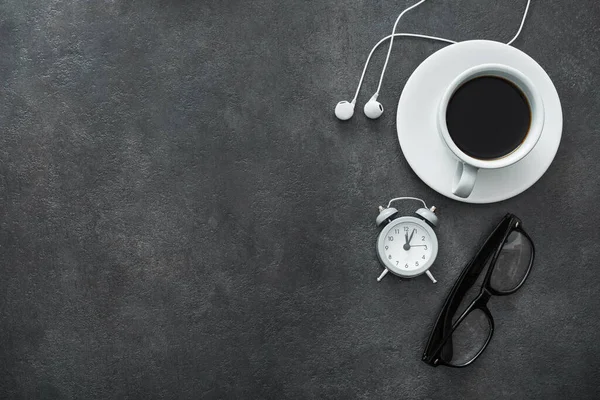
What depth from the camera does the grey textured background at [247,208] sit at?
4.63 feet

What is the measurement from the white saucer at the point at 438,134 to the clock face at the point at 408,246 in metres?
0.08

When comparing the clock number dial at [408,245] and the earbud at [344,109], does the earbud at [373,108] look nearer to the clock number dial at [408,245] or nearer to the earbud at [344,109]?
the earbud at [344,109]

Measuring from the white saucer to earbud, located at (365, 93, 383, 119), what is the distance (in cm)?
4

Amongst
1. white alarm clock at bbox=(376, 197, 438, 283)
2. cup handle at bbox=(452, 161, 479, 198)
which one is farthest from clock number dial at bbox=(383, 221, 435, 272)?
cup handle at bbox=(452, 161, 479, 198)

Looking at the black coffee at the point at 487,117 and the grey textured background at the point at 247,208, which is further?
the grey textured background at the point at 247,208

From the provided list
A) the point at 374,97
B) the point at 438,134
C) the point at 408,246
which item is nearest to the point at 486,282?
the point at 408,246

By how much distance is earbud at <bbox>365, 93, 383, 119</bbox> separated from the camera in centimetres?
137

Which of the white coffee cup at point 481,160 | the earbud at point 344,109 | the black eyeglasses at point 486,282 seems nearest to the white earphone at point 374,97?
the earbud at point 344,109

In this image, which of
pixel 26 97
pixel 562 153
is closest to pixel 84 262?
pixel 26 97

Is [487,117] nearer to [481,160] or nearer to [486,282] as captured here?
[481,160]

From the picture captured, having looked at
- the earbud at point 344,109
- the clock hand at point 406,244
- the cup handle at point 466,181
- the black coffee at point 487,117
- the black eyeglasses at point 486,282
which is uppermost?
the black coffee at point 487,117

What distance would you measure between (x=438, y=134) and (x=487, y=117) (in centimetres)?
9

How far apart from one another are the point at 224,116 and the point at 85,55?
0.28 metres

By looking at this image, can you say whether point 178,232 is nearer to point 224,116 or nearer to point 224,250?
point 224,250
